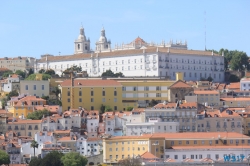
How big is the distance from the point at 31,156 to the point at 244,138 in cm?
1376

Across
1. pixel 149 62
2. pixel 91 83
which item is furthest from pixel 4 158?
pixel 149 62

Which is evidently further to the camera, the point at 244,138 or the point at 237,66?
the point at 237,66

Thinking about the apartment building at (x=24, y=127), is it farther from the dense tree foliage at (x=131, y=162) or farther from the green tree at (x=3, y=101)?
the dense tree foliage at (x=131, y=162)

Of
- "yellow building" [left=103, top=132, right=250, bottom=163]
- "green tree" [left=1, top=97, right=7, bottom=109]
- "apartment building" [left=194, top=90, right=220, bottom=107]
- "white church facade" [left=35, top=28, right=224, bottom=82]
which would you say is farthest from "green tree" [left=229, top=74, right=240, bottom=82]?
"yellow building" [left=103, top=132, right=250, bottom=163]

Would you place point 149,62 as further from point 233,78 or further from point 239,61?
point 239,61

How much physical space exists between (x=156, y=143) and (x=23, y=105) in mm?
17111

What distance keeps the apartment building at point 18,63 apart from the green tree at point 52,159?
190 feet

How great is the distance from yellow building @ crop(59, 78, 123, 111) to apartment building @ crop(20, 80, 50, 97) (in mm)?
3502

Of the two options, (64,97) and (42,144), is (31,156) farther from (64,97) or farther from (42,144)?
(64,97)

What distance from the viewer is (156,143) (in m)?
60.7

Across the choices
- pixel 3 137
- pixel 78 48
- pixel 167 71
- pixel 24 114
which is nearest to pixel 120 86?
pixel 24 114

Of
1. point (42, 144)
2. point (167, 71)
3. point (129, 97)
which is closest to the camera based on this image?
point (42, 144)

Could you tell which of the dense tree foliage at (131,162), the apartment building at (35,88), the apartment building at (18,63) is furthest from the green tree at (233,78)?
the dense tree foliage at (131,162)

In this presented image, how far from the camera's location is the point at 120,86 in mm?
78500
